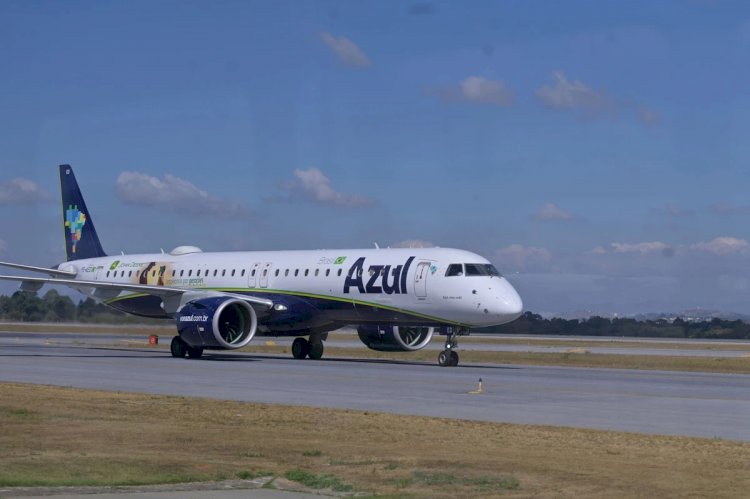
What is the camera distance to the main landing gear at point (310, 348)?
143 ft

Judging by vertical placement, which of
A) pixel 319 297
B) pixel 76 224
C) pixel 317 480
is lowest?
pixel 317 480

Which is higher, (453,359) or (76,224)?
(76,224)

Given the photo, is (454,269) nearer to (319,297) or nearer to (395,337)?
(395,337)

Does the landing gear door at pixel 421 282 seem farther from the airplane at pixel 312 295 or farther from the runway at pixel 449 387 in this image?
the runway at pixel 449 387

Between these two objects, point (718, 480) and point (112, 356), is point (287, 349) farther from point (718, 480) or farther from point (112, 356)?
point (718, 480)

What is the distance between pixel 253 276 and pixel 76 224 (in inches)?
557

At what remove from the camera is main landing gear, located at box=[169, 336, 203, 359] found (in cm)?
4294

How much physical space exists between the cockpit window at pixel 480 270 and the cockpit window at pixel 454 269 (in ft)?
0.66

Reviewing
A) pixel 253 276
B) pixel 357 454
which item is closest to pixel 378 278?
pixel 253 276

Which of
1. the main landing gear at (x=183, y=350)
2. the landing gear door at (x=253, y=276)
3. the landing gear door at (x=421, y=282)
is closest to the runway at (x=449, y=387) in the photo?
the main landing gear at (x=183, y=350)

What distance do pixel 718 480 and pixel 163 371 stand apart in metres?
22.5

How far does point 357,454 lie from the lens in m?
15.6

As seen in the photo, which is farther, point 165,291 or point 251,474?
point 165,291

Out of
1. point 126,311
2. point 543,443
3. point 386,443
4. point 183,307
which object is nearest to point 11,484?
point 386,443
